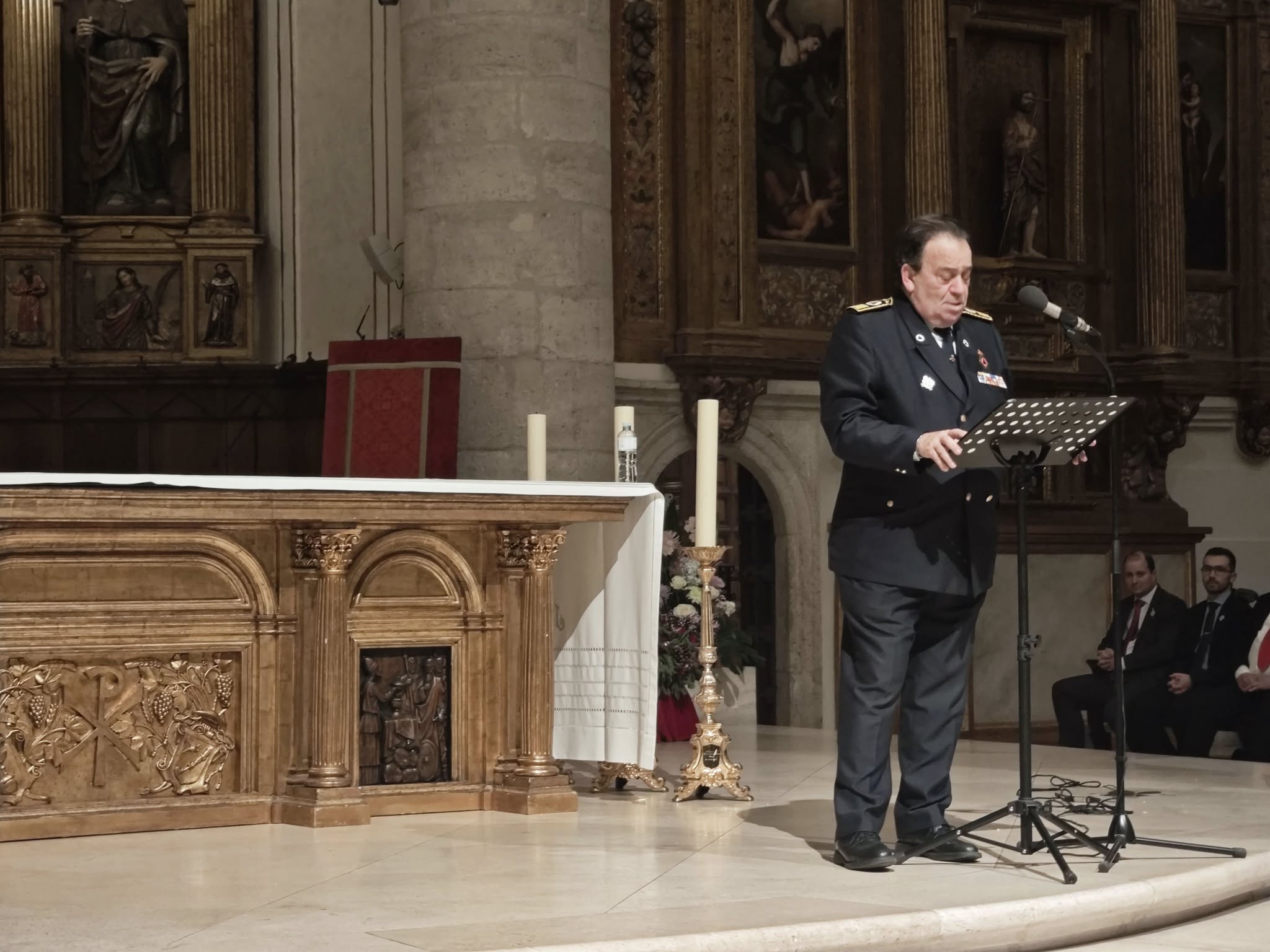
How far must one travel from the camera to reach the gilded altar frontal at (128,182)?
12.2 m

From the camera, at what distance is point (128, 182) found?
12.5 m

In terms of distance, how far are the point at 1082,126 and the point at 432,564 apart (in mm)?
9307

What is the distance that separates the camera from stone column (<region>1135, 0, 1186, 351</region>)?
47.2 ft

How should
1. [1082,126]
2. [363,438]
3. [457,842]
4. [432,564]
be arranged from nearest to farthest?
1. [457,842]
2. [432,564]
3. [363,438]
4. [1082,126]

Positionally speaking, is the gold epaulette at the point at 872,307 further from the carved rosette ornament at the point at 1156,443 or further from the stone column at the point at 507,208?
the carved rosette ornament at the point at 1156,443

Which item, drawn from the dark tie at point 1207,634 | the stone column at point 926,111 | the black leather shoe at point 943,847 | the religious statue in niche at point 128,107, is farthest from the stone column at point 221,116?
the black leather shoe at point 943,847

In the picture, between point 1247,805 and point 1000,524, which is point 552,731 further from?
point 1000,524

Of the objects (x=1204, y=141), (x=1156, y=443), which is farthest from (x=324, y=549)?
(x=1204, y=141)

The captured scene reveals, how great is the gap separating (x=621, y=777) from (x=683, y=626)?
2.63 meters

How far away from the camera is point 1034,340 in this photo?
14188mm

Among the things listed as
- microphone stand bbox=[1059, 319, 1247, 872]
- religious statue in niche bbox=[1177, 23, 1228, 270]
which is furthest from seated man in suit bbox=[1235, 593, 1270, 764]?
religious statue in niche bbox=[1177, 23, 1228, 270]

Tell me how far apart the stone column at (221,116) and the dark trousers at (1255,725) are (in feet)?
22.0

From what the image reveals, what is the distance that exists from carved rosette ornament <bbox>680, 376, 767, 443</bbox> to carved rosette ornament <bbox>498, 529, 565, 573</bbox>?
5.69 metres

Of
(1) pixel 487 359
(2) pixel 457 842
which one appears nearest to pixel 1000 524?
(1) pixel 487 359
